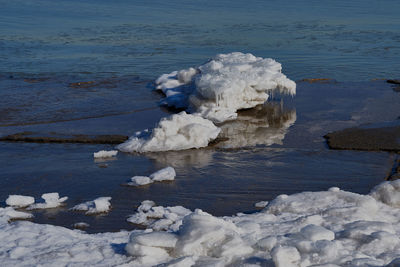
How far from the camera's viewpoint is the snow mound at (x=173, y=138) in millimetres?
9602

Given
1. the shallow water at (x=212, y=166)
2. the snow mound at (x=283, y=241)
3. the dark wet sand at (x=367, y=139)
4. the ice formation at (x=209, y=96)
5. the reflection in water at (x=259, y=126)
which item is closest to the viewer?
the snow mound at (x=283, y=241)

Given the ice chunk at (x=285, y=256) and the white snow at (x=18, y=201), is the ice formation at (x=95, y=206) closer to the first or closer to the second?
the white snow at (x=18, y=201)

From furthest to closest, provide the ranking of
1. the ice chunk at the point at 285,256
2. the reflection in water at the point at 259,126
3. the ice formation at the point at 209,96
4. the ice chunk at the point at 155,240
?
the reflection in water at the point at 259,126
the ice formation at the point at 209,96
the ice chunk at the point at 155,240
the ice chunk at the point at 285,256

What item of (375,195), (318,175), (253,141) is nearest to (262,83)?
(253,141)

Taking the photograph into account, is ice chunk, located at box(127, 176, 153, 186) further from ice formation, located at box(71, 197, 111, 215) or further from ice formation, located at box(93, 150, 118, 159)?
ice formation, located at box(93, 150, 118, 159)

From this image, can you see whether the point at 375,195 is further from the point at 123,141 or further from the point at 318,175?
the point at 123,141

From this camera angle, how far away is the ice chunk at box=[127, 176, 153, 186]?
313 inches

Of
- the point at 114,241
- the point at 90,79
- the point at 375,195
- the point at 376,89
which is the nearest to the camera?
the point at 114,241

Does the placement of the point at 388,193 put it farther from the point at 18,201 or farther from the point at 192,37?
the point at 192,37

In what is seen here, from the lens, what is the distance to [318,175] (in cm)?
832

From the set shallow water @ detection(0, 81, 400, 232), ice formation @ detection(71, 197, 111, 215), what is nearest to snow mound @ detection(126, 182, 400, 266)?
ice formation @ detection(71, 197, 111, 215)

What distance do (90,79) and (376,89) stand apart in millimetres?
7796

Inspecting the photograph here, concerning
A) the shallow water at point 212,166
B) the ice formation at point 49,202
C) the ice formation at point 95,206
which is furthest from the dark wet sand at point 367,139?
the ice formation at point 49,202

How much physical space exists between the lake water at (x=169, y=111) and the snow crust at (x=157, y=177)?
0.16 meters
